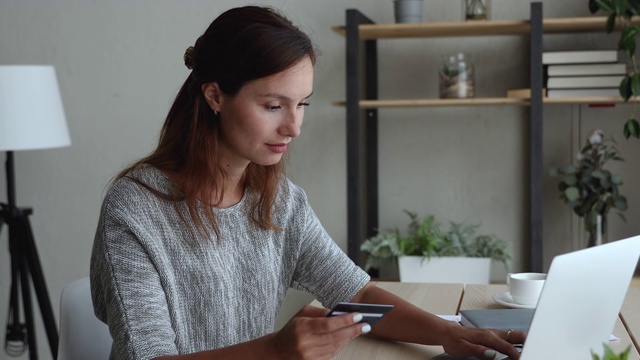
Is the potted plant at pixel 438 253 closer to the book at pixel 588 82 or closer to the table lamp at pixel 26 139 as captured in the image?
the book at pixel 588 82

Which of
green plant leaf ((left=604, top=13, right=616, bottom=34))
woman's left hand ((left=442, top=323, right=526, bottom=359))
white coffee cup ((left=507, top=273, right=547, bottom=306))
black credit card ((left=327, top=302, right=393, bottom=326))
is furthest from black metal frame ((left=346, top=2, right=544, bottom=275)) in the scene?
black credit card ((left=327, top=302, right=393, bottom=326))

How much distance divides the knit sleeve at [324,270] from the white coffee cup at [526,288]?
335 millimetres

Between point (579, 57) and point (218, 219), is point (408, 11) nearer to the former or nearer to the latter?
point (579, 57)

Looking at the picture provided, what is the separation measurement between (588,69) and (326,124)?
3.43ft

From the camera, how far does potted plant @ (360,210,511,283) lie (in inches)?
122

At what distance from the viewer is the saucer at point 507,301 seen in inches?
73.8

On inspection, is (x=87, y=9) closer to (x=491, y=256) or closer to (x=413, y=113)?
(x=413, y=113)

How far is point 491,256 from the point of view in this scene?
3180 mm

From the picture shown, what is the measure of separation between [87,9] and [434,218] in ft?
5.59

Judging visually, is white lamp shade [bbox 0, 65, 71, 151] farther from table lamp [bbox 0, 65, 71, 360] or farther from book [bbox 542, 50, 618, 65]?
book [bbox 542, 50, 618, 65]

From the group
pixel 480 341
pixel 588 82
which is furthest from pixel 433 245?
pixel 480 341

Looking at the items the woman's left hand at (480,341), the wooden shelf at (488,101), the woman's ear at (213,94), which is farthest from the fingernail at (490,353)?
the wooden shelf at (488,101)

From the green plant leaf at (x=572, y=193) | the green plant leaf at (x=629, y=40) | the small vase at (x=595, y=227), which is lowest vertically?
the small vase at (x=595, y=227)

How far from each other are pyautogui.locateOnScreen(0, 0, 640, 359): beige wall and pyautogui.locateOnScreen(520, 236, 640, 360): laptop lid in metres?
2.09
